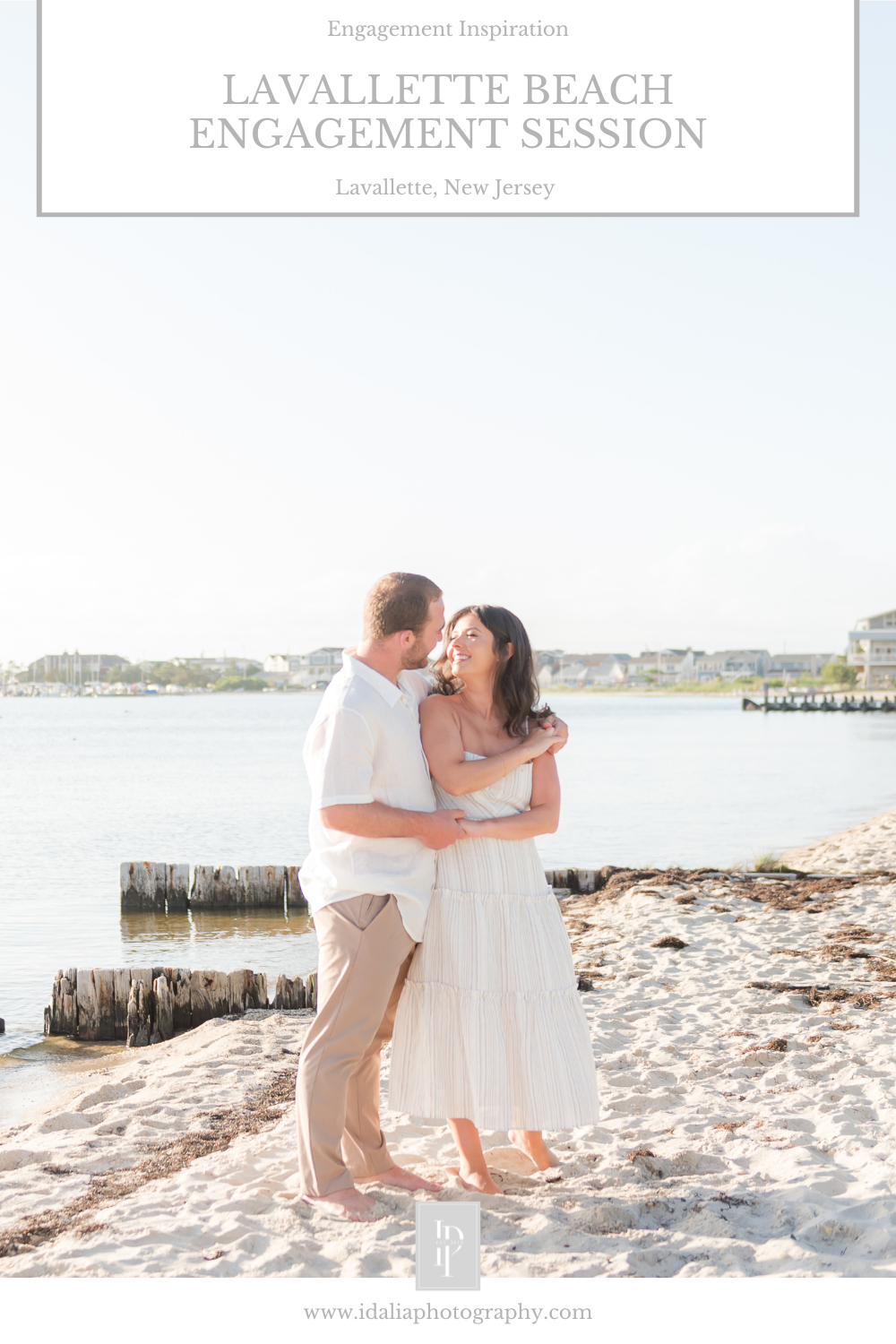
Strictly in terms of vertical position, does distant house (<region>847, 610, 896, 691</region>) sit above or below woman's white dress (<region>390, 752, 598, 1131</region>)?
→ above

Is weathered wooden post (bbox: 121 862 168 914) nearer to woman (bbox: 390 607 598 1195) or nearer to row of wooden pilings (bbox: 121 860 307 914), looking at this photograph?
row of wooden pilings (bbox: 121 860 307 914)

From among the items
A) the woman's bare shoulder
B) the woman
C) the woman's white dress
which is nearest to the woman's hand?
the woman

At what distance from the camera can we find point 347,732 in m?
3.67

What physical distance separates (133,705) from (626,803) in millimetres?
106484

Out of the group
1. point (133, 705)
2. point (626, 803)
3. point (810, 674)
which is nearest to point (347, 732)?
point (626, 803)

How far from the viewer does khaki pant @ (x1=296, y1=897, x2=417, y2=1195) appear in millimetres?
3723

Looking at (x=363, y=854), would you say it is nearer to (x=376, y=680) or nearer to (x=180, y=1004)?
(x=376, y=680)

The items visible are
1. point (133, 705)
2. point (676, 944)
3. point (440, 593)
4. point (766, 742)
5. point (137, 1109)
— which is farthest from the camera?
point (133, 705)

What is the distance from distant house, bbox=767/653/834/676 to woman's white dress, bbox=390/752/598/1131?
146816 millimetres

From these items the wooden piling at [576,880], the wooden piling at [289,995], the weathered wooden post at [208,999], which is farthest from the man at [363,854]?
the wooden piling at [576,880]

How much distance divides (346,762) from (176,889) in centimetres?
958

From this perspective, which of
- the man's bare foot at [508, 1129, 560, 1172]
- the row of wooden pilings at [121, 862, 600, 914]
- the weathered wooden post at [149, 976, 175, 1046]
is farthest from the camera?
the row of wooden pilings at [121, 862, 600, 914]

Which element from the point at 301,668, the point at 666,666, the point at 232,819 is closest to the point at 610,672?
the point at 666,666

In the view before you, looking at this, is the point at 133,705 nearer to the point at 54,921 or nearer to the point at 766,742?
the point at 766,742
